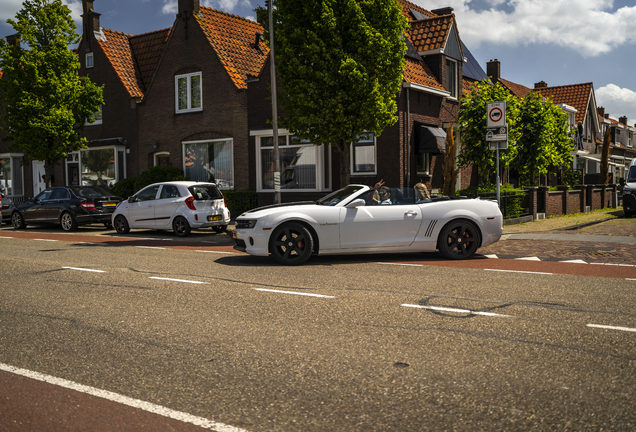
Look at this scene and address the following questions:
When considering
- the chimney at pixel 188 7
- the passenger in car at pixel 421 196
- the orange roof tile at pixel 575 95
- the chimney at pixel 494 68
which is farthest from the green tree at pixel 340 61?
the orange roof tile at pixel 575 95

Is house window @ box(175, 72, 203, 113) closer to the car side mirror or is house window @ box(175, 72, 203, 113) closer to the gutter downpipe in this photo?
the gutter downpipe

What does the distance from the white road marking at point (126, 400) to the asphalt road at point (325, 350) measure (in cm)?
3

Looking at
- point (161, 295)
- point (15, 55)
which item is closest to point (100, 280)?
point (161, 295)

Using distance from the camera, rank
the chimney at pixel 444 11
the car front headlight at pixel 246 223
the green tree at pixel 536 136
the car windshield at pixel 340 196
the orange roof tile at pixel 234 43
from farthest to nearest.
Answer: the chimney at pixel 444 11 < the orange roof tile at pixel 234 43 < the green tree at pixel 536 136 < the car windshield at pixel 340 196 < the car front headlight at pixel 246 223

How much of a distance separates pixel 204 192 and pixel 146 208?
1.92 m

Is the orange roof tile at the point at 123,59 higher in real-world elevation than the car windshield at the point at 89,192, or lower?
higher

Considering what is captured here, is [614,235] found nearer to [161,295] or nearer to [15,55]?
[161,295]

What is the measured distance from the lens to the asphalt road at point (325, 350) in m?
3.59

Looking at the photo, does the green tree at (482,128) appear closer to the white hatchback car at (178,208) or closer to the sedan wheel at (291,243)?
the white hatchback car at (178,208)

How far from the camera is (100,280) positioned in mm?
8656

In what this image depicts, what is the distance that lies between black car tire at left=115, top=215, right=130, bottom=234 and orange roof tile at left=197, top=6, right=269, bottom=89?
26.8 feet

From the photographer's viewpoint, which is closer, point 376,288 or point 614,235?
point 376,288

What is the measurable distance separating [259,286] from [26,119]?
20.3 m

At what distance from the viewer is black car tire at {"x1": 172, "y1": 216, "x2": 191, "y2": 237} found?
16312 millimetres
